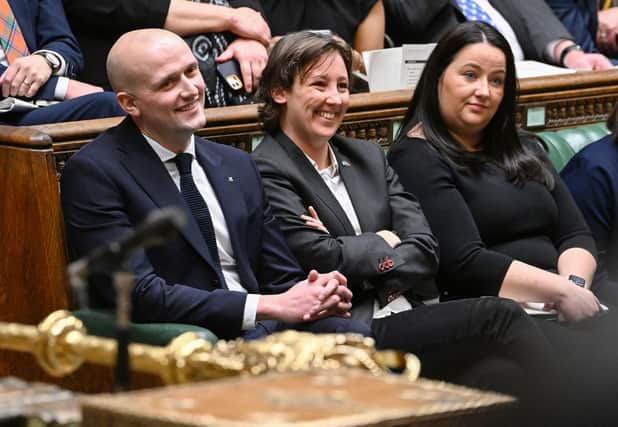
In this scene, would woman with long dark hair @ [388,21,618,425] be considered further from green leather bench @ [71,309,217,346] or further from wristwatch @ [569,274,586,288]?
green leather bench @ [71,309,217,346]

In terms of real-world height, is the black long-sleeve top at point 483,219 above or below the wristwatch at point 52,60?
below

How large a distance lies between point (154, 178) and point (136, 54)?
29 centimetres

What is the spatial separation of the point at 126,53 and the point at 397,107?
1.11 m

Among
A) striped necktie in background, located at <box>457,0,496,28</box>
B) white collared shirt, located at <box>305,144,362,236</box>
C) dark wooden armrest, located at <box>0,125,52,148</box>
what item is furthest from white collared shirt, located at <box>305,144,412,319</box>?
striped necktie in background, located at <box>457,0,496,28</box>

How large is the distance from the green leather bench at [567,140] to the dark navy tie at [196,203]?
1.50 meters

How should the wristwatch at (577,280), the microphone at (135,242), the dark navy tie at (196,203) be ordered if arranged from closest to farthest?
the microphone at (135,242)
the dark navy tie at (196,203)
the wristwatch at (577,280)

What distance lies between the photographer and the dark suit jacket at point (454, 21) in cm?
458

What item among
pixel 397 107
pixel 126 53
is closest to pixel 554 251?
pixel 397 107

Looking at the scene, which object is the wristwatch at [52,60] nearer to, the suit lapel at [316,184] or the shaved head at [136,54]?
the shaved head at [136,54]

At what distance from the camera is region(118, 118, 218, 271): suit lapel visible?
2.75 m

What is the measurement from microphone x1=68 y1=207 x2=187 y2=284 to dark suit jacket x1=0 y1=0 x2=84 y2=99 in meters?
2.27

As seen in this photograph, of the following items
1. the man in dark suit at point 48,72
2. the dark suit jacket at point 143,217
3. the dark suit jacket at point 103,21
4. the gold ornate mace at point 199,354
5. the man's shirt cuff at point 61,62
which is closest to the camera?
the gold ornate mace at point 199,354

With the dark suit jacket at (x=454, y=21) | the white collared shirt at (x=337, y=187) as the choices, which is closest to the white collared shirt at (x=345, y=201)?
the white collared shirt at (x=337, y=187)

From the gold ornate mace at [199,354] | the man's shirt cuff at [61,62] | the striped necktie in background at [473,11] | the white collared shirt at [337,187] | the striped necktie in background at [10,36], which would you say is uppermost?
the striped necktie in background at [10,36]
